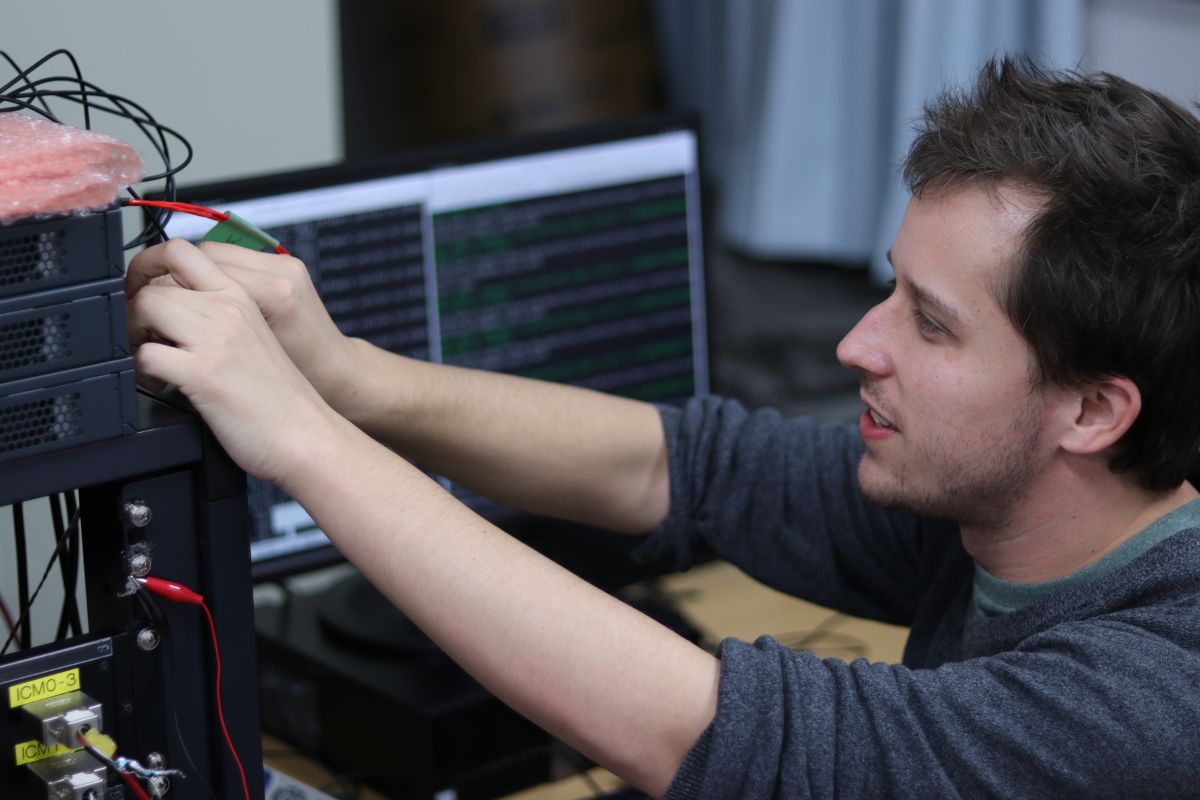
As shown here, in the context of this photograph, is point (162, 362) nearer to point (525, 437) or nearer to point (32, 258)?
point (32, 258)

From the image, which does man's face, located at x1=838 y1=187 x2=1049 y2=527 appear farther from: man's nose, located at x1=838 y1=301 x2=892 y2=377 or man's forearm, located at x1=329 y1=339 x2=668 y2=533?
man's forearm, located at x1=329 y1=339 x2=668 y2=533

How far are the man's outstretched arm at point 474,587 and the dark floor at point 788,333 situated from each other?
68 centimetres

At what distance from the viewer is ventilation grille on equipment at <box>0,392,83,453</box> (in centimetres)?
73

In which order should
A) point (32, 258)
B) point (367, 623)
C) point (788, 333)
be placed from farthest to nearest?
point (788, 333) → point (367, 623) → point (32, 258)

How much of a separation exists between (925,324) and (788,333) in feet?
2.86

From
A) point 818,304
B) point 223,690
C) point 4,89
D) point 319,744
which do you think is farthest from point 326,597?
point 818,304

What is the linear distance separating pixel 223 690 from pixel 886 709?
40 centimetres

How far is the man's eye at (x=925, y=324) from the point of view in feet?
3.38

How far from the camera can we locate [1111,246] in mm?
993

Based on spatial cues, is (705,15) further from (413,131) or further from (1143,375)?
(1143,375)

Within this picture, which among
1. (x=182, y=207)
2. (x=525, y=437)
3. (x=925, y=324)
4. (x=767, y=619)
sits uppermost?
(x=182, y=207)

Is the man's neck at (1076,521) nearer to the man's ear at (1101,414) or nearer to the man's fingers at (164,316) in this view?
the man's ear at (1101,414)

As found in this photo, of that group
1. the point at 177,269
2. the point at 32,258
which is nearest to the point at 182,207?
the point at 177,269

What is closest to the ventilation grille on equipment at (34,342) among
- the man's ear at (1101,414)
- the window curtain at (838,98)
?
the man's ear at (1101,414)
